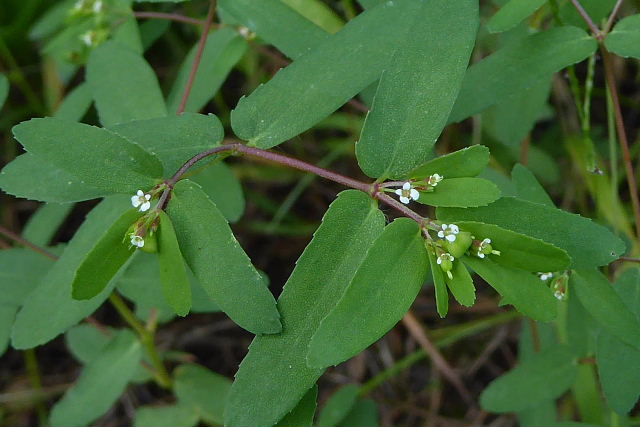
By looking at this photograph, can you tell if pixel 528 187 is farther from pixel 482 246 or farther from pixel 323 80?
pixel 323 80

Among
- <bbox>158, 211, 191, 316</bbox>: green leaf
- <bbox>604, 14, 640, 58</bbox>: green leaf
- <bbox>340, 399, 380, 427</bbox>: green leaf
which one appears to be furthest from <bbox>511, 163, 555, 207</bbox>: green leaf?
<bbox>340, 399, 380, 427</bbox>: green leaf

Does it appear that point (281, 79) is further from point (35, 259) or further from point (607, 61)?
point (35, 259)

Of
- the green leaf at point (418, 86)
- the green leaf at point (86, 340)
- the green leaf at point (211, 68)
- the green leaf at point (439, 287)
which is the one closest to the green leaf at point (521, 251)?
the green leaf at point (439, 287)

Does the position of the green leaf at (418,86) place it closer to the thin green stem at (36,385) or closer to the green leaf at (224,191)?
the green leaf at (224,191)

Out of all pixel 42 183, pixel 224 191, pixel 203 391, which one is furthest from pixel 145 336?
pixel 42 183

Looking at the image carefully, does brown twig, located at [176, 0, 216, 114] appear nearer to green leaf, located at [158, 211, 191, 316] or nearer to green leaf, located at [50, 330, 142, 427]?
green leaf, located at [158, 211, 191, 316]

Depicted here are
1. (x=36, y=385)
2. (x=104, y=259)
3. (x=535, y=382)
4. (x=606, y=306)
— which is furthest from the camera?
(x=36, y=385)
